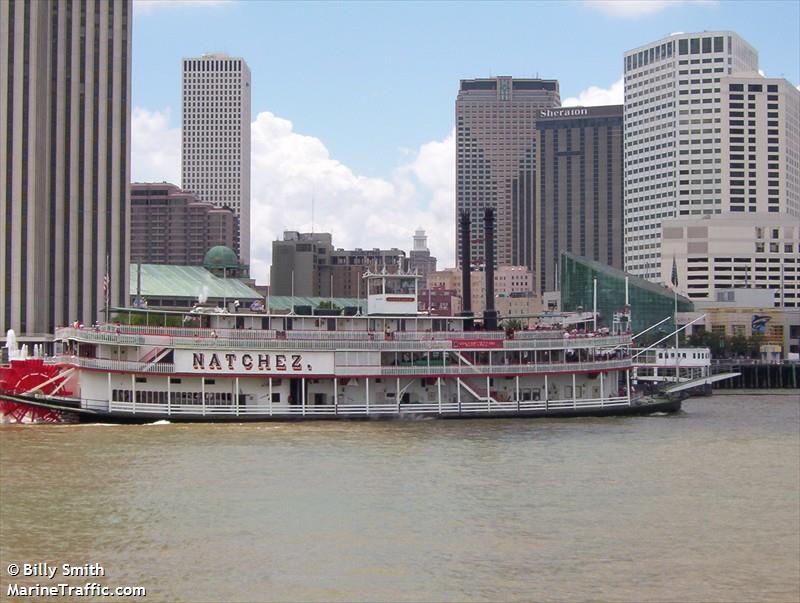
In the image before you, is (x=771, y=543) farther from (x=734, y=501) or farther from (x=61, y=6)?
(x=61, y=6)

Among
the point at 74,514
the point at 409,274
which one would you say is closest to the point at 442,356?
the point at 409,274

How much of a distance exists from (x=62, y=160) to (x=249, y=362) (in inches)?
2060

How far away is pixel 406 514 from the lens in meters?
38.0

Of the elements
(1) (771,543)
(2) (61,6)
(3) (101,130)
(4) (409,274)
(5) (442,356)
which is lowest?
(1) (771,543)

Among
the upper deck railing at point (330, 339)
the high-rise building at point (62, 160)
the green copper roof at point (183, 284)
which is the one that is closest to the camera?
the upper deck railing at point (330, 339)

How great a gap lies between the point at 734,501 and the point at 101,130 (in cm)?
8683

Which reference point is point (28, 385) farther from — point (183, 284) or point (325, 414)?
point (183, 284)

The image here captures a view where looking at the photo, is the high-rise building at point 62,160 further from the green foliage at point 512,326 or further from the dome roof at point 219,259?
the dome roof at point 219,259

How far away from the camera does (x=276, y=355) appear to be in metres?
67.5

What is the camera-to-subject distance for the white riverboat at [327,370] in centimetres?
6450

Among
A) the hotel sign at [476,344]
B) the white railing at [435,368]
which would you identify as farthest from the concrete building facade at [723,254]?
the hotel sign at [476,344]

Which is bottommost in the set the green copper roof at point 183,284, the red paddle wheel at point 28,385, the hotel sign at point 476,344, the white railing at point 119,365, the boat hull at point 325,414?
the boat hull at point 325,414

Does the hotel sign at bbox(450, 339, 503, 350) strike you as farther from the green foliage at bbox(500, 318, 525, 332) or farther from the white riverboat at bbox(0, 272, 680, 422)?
the green foliage at bbox(500, 318, 525, 332)

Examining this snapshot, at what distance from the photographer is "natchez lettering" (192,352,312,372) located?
216 feet
